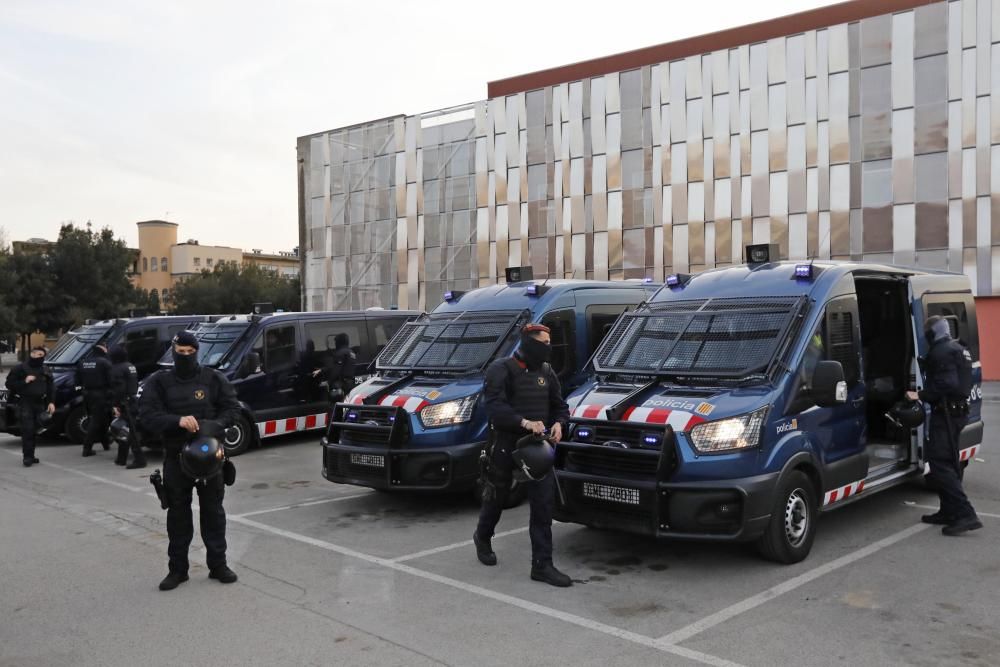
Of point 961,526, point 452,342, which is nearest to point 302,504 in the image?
point 452,342

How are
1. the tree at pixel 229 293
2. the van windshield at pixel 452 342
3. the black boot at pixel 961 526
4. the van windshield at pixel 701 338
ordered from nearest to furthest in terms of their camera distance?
the van windshield at pixel 701 338
the black boot at pixel 961 526
the van windshield at pixel 452 342
the tree at pixel 229 293

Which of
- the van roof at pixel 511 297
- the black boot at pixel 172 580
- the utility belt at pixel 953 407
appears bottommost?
the black boot at pixel 172 580

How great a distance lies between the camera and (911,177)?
3042 cm

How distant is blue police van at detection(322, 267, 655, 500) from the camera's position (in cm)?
779

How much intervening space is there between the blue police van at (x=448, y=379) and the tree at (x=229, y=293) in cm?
5427

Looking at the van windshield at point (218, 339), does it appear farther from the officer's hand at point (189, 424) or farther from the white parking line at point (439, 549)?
the officer's hand at point (189, 424)

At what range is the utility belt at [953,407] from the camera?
696 cm

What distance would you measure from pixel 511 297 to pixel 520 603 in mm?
4468

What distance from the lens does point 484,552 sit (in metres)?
6.27

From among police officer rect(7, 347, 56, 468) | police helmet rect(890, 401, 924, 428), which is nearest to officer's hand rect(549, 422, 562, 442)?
police helmet rect(890, 401, 924, 428)

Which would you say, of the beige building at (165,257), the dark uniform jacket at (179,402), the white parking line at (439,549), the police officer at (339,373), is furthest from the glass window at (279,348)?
the beige building at (165,257)

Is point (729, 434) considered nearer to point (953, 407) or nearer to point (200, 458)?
point (953, 407)

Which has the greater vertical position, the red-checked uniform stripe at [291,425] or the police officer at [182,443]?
the police officer at [182,443]

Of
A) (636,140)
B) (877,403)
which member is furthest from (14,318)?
(877,403)
